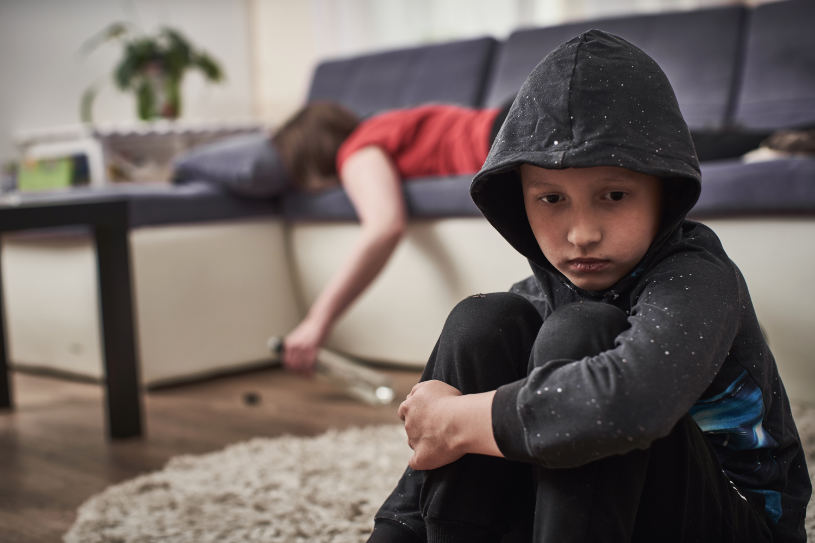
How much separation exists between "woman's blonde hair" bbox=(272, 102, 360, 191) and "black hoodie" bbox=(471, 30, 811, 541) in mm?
1317

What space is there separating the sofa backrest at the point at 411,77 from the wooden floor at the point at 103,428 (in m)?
0.85

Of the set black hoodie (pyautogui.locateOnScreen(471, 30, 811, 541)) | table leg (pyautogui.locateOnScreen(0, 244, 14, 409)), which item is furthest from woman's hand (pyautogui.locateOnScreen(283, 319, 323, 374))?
black hoodie (pyautogui.locateOnScreen(471, 30, 811, 541))

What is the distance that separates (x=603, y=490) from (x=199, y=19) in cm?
369

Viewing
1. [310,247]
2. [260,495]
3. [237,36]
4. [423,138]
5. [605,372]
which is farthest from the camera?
[237,36]

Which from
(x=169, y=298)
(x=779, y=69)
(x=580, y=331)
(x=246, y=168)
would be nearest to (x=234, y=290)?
(x=169, y=298)

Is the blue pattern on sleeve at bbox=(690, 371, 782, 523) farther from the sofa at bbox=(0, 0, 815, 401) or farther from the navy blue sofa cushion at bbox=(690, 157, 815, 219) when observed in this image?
the sofa at bbox=(0, 0, 815, 401)

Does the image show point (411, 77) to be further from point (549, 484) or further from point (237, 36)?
point (549, 484)

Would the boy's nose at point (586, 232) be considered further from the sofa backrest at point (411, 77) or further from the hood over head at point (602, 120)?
the sofa backrest at point (411, 77)

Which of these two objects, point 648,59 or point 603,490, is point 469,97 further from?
point 603,490

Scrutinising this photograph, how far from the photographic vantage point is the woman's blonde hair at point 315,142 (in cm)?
210

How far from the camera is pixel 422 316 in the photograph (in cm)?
203

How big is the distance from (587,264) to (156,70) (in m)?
3.00

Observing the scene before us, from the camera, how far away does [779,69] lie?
1.94 meters

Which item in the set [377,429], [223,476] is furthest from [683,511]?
[377,429]
